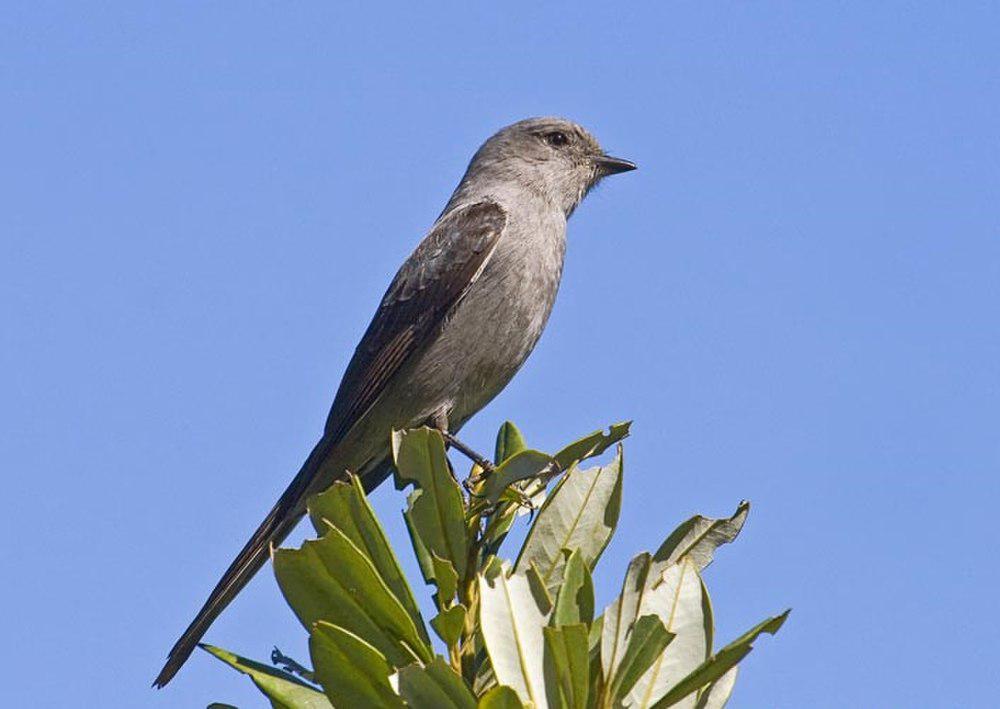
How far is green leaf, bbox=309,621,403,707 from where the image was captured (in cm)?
221

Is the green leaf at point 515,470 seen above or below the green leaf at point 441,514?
above

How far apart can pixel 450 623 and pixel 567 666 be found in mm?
334

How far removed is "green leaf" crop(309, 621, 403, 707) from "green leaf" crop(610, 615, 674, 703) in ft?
1.22

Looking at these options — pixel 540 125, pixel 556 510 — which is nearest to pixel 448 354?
pixel 540 125

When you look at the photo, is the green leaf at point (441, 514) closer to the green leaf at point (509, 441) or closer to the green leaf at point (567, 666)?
the green leaf at point (567, 666)

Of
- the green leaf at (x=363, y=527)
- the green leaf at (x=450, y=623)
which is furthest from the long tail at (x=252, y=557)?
the green leaf at (x=450, y=623)

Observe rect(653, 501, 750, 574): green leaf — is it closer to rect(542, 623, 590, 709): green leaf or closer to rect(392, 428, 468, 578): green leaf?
rect(392, 428, 468, 578): green leaf

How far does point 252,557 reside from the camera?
555 cm

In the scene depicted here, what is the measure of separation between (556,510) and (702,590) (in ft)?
1.64

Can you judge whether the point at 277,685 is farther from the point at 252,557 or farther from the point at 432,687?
the point at 252,557

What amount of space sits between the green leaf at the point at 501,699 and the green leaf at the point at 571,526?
0.71m

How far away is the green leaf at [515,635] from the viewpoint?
2.20 metres

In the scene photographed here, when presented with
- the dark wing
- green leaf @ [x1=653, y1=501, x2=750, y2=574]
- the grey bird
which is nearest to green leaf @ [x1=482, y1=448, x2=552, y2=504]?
green leaf @ [x1=653, y1=501, x2=750, y2=574]

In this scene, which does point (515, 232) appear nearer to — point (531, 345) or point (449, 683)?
point (531, 345)
